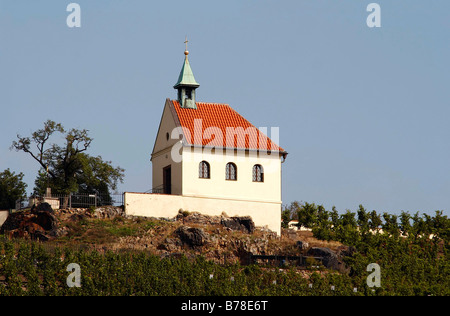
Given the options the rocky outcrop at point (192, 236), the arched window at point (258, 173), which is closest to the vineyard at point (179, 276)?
the rocky outcrop at point (192, 236)

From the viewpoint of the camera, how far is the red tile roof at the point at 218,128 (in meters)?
61.4

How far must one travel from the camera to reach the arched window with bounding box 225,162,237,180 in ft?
201

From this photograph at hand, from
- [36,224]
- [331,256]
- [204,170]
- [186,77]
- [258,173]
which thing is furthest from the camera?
[186,77]

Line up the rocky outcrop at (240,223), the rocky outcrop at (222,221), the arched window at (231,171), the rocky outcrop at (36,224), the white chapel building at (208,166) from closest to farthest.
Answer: the rocky outcrop at (36,224) < the rocky outcrop at (222,221) < the rocky outcrop at (240,223) < the white chapel building at (208,166) < the arched window at (231,171)

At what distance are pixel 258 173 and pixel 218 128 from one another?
3951 mm

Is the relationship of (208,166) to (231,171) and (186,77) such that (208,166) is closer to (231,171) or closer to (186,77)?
(231,171)

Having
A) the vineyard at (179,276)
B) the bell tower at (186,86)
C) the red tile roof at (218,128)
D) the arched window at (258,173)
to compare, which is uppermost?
the bell tower at (186,86)

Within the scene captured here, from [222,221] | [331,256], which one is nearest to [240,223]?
[222,221]

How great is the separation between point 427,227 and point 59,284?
100ft

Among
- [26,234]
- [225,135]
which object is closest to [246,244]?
→ [225,135]

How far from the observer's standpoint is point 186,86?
6406 centimetres

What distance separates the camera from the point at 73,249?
51906mm

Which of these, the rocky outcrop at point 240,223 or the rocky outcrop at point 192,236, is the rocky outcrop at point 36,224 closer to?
the rocky outcrop at point 192,236

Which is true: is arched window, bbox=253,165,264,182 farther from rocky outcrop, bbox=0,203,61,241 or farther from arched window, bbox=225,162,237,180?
rocky outcrop, bbox=0,203,61,241
